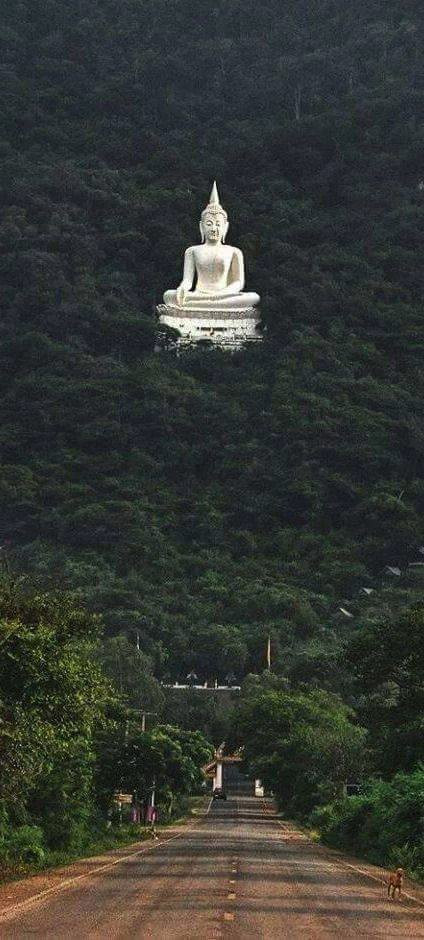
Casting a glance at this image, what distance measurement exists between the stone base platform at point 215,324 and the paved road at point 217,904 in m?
82.1

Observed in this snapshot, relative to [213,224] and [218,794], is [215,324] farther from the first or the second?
[218,794]

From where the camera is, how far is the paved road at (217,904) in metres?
23.1

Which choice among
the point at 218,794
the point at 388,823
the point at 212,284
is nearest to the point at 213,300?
the point at 212,284

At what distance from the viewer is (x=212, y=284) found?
123 m

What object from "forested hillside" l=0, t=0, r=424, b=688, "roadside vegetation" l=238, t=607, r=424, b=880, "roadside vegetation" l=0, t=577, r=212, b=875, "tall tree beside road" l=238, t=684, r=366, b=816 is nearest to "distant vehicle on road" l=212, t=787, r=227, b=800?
"forested hillside" l=0, t=0, r=424, b=688

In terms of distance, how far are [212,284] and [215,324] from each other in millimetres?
2673

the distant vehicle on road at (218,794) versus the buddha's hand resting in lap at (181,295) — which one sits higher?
the buddha's hand resting in lap at (181,295)

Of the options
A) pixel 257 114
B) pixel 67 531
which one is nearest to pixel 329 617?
pixel 67 531

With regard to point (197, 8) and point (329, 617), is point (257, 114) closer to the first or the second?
point (197, 8)

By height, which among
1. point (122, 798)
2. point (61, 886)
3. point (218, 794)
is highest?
point (218, 794)

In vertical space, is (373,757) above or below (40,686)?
above

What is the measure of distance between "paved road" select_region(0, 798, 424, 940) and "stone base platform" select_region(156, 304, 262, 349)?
269ft

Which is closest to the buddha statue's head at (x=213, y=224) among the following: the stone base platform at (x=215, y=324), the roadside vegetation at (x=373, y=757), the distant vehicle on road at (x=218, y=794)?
the stone base platform at (x=215, y=324)

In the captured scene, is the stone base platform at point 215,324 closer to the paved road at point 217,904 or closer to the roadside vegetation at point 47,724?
the roadside vegetation at point 47,724
